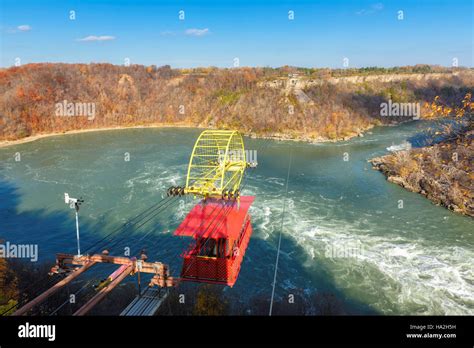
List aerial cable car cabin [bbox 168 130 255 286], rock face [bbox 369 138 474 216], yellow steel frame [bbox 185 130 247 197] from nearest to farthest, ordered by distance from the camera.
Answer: aerial cable car cabin [bbox 168 130 255 286] < yellow steel frame [bbox 185 130 247 197] < rock face [bbox 369 138 474 216]

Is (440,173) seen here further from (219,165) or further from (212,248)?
(212,248)

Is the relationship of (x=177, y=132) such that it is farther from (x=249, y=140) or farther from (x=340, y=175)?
(x=340, y=175)

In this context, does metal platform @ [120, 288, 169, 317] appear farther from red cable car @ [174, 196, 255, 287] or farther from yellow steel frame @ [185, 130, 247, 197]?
yellow steel frame @ [185, 130, 247, 197]

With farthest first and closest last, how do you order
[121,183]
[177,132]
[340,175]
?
[177,132], [340,175], [121,183]

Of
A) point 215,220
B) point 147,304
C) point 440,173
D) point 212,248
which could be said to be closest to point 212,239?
point 212,248

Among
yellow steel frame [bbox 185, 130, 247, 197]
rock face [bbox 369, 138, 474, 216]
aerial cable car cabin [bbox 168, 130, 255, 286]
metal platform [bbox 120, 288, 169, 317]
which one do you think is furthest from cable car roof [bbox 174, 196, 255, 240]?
rock face [bbox 369, 138, 474, 216]

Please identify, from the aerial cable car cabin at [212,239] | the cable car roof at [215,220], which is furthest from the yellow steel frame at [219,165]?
the cable car roof at [215,220]
